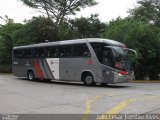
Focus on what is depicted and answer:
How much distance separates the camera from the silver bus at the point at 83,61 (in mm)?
20328

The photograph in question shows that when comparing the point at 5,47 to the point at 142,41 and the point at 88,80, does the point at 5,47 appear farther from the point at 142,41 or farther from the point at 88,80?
the point at 88,80

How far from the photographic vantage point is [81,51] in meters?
21.8

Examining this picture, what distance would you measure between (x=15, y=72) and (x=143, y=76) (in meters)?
11.9

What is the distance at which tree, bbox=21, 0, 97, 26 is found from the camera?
48.7 meters

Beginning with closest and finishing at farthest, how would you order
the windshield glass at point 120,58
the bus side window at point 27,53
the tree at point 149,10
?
the windshield glass at point 120,58, the bus side window at point 27,53, the tree at point 149,10

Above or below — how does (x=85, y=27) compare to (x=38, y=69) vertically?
above

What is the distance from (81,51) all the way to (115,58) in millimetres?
2621

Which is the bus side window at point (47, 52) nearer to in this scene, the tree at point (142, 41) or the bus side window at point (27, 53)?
the bus side window at point (27, 53)

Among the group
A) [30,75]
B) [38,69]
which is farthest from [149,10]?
[38,69]

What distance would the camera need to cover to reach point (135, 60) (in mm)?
28547

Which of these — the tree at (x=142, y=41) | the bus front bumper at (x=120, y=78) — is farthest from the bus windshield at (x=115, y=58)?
the tree at (x=142, y=41)

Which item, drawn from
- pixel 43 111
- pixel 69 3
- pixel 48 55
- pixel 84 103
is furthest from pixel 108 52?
pixel 69 3

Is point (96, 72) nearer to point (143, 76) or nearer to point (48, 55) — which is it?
point (48, 55)

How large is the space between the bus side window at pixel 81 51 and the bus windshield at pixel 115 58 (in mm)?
1353
